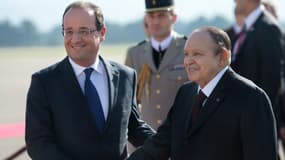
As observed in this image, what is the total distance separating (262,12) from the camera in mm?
7234

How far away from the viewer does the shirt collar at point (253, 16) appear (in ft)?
23.7

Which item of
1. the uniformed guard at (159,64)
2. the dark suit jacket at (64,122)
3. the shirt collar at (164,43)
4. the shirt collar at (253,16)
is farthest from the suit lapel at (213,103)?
the shirt collar at (253,16)

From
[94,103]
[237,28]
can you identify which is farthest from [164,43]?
[94,103]

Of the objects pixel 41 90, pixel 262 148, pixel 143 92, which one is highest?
pixel 41 90

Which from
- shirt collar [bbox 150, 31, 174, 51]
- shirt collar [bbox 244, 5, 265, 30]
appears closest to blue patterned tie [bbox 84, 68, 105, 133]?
shirt collar [bbox 150, 31, 174, 51]

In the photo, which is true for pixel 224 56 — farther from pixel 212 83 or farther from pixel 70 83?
pixel 70 83

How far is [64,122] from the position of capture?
4.32 meters

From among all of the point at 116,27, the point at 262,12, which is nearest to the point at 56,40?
the point at 116,27

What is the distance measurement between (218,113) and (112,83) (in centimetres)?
74

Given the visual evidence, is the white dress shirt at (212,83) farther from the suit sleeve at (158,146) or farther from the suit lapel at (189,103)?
the suit sleeve at (158,146)

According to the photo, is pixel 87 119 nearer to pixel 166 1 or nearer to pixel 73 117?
pixel 73 117

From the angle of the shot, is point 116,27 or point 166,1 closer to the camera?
point 166,1

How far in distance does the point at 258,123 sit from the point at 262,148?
4.8 inches

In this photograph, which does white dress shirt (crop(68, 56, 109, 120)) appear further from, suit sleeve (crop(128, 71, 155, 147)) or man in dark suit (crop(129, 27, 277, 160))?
man in dark suit (crop(129, 27, 277, 160))
